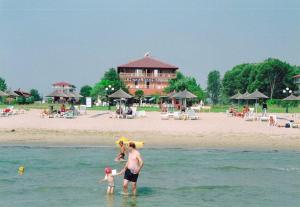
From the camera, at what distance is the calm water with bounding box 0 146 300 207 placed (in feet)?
37.0

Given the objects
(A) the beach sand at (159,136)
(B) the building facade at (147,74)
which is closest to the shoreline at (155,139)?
(A) the beach sand at (159,136)

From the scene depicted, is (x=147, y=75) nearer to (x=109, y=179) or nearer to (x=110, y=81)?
(x=110, y=81)

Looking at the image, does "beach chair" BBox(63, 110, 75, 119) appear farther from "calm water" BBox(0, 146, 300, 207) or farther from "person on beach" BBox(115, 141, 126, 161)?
"person on beach" BBox(115, 141, 126, 161)

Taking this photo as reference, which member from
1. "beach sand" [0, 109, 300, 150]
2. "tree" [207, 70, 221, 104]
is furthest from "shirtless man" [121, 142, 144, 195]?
"tree" [207, 70, 221, 104]

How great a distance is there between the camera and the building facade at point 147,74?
300 ft

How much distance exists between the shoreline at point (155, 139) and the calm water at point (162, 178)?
146cm

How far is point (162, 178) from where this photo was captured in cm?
1405

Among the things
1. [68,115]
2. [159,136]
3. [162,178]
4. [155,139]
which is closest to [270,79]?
[68,115]

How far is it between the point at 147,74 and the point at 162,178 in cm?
7946

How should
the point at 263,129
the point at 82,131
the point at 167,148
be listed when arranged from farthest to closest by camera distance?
the point at 263,129 < the point at 82,131 < the point at 167,148

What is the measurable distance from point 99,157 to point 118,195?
20.2 ft

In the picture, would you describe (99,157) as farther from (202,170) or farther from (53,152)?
(202,170)

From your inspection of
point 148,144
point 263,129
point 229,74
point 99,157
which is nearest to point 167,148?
point 148,144

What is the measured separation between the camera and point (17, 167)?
15.5 metres
